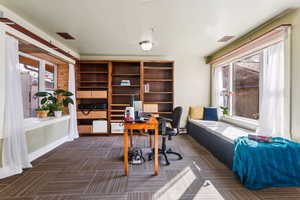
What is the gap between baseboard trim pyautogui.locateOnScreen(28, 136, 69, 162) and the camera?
282cm

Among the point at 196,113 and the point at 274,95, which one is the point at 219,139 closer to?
the point at 274,95

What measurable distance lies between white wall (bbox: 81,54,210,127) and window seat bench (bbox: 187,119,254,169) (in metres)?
0.98

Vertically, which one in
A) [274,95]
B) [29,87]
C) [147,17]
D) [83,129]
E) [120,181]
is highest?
[147,17]

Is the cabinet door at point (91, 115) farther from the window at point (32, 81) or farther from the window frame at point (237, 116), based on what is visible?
the window frame at point (237, 116)

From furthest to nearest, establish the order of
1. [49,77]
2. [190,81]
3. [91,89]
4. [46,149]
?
[190,81]
[91,89]
[49,77]
[46,149]

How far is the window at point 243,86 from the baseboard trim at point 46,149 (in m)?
4.47

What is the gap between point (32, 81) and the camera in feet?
11.2

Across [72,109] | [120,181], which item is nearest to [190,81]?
[72,109]

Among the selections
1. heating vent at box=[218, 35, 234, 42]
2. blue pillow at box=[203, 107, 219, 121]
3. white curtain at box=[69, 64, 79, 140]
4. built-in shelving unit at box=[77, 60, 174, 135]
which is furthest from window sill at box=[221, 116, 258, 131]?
white curtain at box=[69, 64, 79, 140]

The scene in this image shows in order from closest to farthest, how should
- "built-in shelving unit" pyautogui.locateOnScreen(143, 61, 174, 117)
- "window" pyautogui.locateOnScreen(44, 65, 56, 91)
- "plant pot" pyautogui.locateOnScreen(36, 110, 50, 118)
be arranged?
"plant pot" pyautogui.locateOnScreen(36, 110, 50, 118) < "window" pyautogui.locateOnScreen(44, 65, 56, 91) < "built-in shelving unit" pyautogui.locateOnScreen(143, 61, 174, 117)

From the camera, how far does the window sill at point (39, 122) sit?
272 cm

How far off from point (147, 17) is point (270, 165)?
2828 millimetres

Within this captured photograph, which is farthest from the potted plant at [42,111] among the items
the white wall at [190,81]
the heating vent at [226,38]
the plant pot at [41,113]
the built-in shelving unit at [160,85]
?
the heating vent at [226,38]

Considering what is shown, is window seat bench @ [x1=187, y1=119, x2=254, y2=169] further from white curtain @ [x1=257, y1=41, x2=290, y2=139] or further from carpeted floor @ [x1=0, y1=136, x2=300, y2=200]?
white curtain @ [x1=257, y1=41, x2=290, y2=139]
